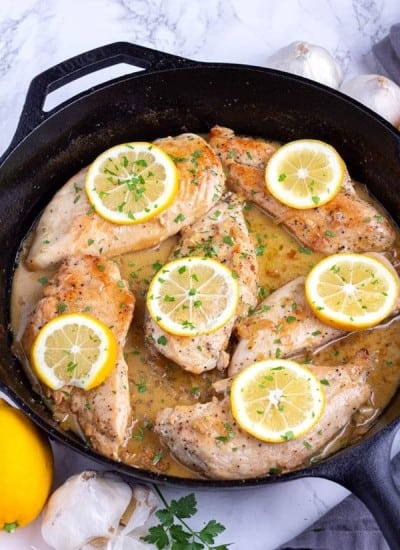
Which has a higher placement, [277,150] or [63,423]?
[277,150]

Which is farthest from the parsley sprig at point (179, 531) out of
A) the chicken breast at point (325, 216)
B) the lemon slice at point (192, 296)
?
the chicken breast at point (325, 216)

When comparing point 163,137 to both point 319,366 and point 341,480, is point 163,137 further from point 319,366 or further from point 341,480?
point 341,480

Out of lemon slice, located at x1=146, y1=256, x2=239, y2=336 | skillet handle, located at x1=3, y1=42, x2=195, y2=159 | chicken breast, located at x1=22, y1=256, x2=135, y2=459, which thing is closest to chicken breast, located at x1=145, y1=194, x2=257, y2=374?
lemon slice, located at x1=146, y1=256, x2=239, y2=336

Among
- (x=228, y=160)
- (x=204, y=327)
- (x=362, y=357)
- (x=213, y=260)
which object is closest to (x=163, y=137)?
(x=228, y=160)

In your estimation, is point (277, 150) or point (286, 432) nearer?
point (286, 432)

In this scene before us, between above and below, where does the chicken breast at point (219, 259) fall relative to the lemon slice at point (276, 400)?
above

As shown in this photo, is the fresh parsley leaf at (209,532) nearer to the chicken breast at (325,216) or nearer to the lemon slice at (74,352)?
the lemon slice at (74,352)
